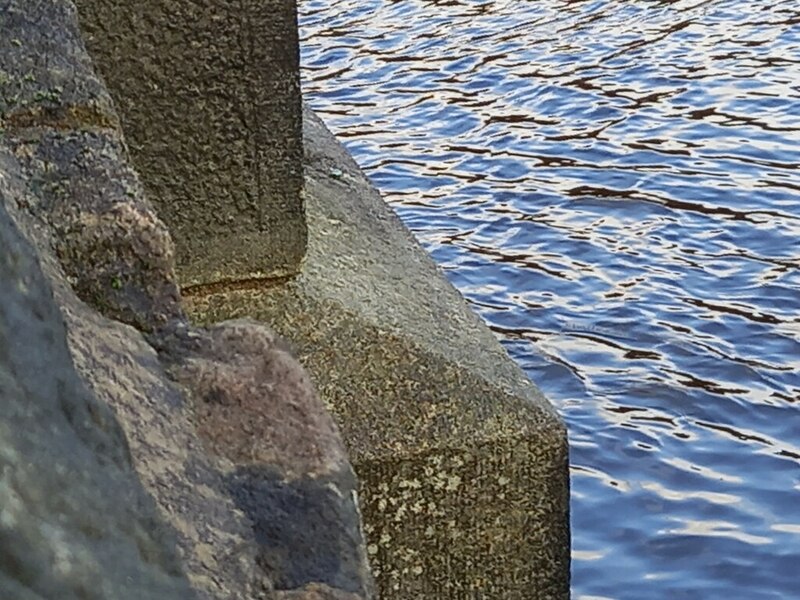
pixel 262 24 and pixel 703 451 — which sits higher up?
pixel 262 24

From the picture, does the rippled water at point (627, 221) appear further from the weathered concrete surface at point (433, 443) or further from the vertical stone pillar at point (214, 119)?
the vertical stone pillar at point (214, 119)

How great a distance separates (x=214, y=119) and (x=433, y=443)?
1.72 ft

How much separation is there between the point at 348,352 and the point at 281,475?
1052 mm

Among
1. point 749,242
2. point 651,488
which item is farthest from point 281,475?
point 749,242

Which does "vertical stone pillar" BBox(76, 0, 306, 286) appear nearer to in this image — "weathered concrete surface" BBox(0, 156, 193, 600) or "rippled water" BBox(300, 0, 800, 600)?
"weathered concrete surface" BBox(0, 156, 193, 600)

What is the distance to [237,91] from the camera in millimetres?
1979

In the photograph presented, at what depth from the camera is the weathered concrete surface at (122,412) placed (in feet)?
1.69

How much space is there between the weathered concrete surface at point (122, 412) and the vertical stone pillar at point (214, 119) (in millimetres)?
664

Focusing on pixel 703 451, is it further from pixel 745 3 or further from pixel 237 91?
pixel 745 3

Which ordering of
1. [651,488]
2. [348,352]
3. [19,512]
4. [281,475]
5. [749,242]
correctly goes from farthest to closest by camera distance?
[749,242] → [651,488] → [348,352] → [281,475] → [19,512]

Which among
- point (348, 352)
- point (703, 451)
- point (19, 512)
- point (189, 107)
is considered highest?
point (19, 512)

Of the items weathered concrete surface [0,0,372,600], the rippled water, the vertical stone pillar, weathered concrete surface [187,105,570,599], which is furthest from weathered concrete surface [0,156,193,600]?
the rippled water

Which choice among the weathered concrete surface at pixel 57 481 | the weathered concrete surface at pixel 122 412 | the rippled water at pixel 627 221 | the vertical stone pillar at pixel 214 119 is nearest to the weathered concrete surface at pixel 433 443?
the vertical stone pillar at pixel 214 119

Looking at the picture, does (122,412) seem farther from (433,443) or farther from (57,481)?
(433,443)
